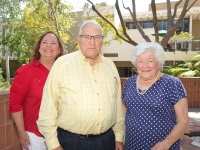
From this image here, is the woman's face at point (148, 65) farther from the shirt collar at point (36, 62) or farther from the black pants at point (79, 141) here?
the shirt collar at point (36, 62)

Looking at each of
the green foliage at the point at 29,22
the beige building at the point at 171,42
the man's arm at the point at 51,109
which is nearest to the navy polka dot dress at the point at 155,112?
the man's arm at the point at 51,109

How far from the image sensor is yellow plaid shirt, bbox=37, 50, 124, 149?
8.50 ft

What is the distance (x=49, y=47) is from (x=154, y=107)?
1.39 metres

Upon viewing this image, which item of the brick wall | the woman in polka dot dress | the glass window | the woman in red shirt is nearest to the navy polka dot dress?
the woman in polka dot dress

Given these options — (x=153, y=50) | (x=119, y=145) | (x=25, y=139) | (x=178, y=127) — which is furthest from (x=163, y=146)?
(x=25, y=139)

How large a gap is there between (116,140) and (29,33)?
1544 centimetres

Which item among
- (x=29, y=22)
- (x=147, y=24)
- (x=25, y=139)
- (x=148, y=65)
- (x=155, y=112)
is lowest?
(x=25, y=139)

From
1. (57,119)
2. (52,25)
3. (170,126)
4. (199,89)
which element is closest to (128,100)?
(170,126)

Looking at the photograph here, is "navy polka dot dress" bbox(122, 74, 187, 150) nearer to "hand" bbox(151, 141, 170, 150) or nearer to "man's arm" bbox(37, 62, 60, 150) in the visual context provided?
"hand" bbox(151, 141, 170, 150)

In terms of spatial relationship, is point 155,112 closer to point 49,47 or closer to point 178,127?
point 178,127

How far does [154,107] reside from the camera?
8.43 feet

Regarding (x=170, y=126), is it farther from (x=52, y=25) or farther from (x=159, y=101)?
(x=52, y=25)

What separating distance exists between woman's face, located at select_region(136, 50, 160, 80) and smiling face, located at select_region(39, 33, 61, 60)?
107 centimetres

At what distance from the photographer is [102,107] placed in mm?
2664
